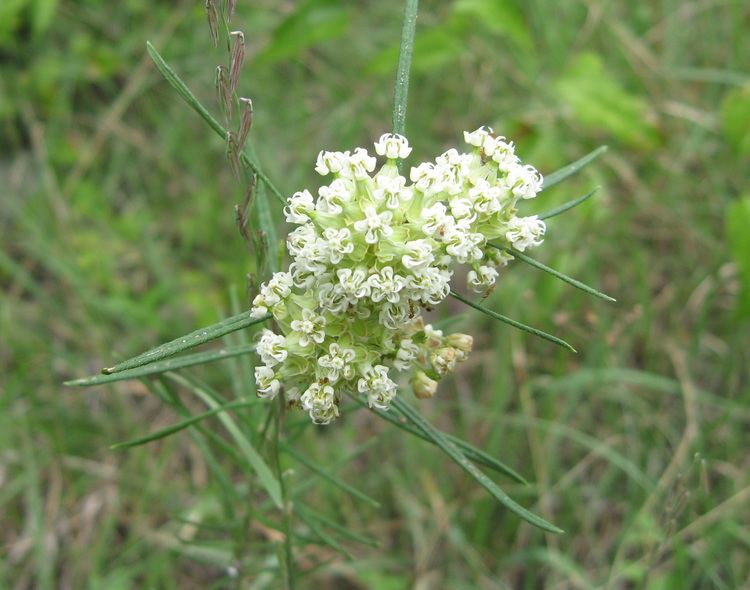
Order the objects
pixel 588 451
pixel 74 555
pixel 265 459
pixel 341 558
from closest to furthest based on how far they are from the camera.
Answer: pixel 265 459, pixel 341 558, pixel 74 555, pixel 588 451

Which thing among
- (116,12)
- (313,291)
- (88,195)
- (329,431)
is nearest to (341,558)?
(329,431)

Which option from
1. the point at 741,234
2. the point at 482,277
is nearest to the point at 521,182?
the point at 482,277

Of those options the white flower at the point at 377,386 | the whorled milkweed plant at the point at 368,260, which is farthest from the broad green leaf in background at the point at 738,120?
the white flower at the point at 377,386

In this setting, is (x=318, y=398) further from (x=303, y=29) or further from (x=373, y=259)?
(x=303, y=29)

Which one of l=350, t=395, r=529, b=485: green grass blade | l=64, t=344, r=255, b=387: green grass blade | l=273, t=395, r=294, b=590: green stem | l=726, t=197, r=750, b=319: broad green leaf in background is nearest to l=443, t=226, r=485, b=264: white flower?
Answer: l=350, t=395, r=529, b=485: green grass blade

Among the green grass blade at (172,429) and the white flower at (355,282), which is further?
the green grass blade at (172,429)

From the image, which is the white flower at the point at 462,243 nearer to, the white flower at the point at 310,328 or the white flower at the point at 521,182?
the white flower at the point at 521,182

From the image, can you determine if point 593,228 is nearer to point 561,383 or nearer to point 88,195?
point 561,383
